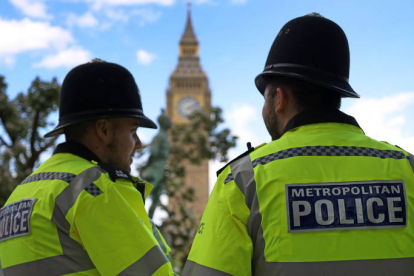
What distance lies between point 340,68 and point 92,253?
1.12 meters

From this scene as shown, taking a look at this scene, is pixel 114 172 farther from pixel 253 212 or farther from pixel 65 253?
pixel 253 212

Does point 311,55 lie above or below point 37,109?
below

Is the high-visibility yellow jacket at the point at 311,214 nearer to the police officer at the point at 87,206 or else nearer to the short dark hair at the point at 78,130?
the police officer at the point at 87,206

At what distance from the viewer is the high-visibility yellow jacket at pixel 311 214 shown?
1487 mm

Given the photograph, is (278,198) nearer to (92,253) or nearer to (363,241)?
(363,241)

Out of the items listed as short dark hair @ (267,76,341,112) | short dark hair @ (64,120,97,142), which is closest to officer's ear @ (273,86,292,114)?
short dark hair @ (267,76,341,112)

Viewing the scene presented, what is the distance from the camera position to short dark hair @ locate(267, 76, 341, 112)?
1.73 metres

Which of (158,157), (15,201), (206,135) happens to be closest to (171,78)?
(206,135)

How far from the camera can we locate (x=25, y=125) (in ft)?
32.2

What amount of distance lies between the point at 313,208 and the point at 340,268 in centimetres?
19

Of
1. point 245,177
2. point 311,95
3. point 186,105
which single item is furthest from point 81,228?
point 186,105

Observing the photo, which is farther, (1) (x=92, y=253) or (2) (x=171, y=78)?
(2) (x=171, y=78)

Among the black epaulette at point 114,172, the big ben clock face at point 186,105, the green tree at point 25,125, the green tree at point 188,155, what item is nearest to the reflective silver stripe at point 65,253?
the black epaulette at point 114,172

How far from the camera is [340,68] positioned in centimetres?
181
